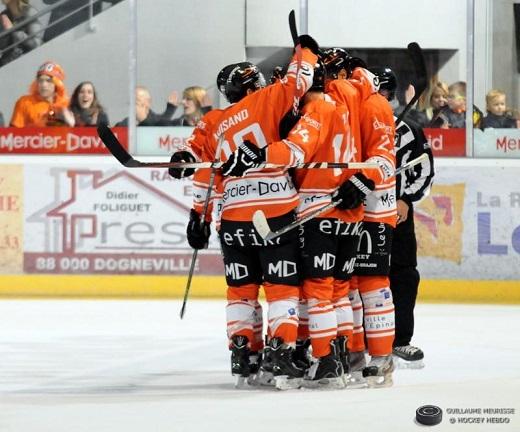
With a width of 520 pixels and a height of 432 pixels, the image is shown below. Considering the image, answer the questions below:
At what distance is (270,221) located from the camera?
536 centimetres

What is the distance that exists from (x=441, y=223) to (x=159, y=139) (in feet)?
6.37

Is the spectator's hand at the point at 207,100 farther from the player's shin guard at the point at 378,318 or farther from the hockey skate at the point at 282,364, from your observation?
the hockey skate at the point at 282,364

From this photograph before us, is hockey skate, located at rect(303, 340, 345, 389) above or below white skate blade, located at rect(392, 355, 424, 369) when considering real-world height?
above

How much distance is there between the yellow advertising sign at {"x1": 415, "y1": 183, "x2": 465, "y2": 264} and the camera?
923 centimetres

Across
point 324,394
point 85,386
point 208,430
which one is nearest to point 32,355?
point 85,386

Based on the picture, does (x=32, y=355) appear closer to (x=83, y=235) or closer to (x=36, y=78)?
(x=83, y=235)

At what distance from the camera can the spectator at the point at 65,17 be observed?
32.1 ft

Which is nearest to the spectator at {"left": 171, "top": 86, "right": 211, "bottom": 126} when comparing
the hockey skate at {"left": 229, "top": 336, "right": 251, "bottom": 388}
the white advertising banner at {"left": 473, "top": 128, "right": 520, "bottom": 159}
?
the white advertising banner at {"left": 473, "top": 128, "right": 520, "bottom": 159}

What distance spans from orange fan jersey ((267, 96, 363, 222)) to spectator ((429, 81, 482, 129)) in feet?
13.7

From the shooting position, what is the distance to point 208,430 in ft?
12.5

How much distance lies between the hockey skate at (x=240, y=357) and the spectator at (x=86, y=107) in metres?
4.51

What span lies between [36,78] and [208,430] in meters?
6.34

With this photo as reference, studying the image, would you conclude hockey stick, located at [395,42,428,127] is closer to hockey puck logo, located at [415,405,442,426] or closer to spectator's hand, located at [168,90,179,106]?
hockey puck logo, located at [415,405,442,426]

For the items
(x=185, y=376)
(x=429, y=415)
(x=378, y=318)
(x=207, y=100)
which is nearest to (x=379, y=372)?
(x=378, y=318)
